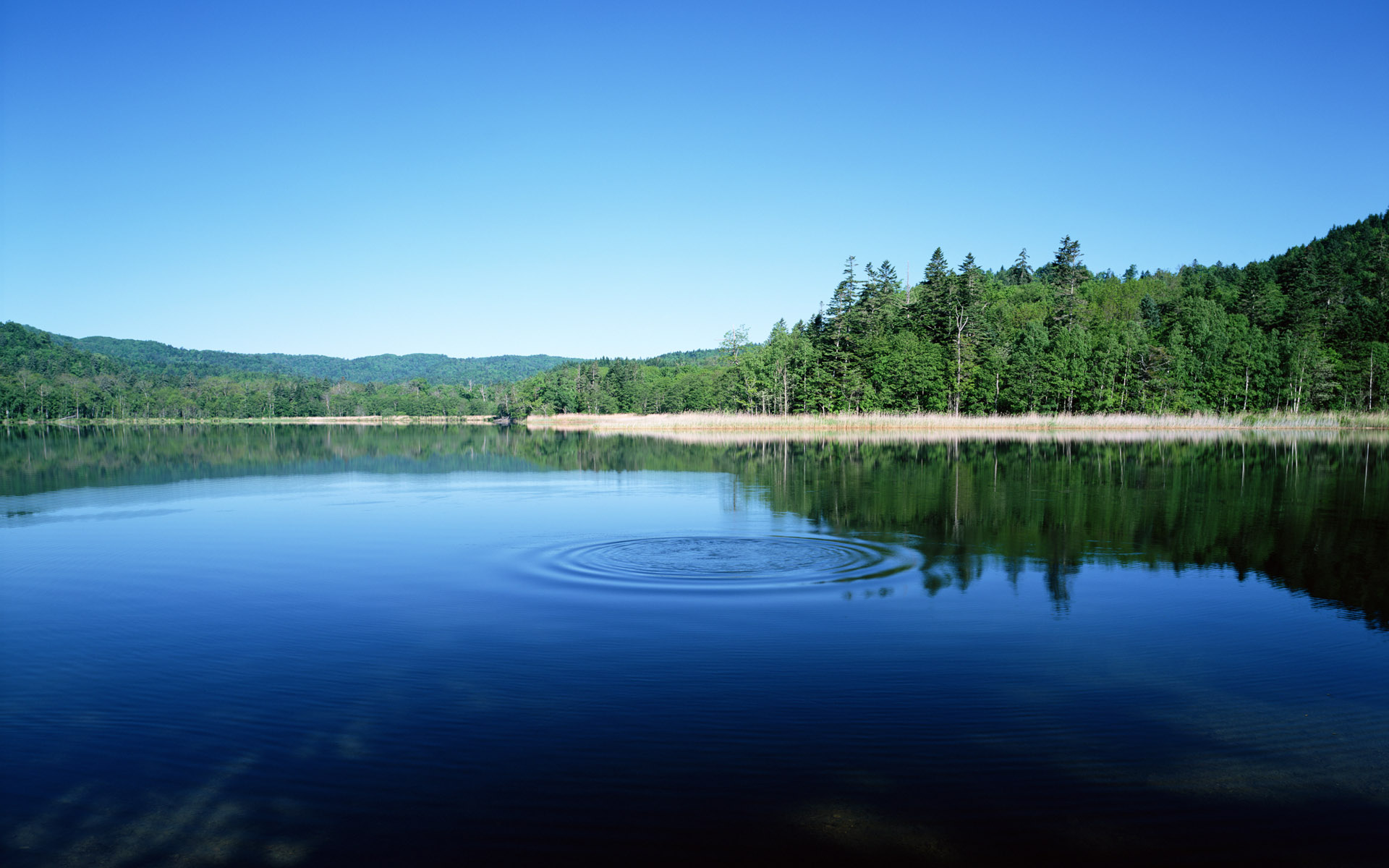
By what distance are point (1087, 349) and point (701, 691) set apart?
251 ft

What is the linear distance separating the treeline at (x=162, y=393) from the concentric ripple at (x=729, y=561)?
482 ft

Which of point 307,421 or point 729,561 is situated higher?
point 307,421

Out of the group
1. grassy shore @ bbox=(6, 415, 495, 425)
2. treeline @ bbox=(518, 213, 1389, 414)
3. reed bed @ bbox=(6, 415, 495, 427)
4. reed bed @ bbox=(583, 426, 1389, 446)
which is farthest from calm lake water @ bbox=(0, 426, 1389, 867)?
reed bed @ bbox=(6, 415, 495, 427)

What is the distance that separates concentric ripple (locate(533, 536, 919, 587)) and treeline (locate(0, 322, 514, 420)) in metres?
147

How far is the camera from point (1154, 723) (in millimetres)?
6250

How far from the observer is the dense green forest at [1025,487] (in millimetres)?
12891

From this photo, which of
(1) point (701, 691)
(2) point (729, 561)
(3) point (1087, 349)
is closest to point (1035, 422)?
(3) point (1087, 349)

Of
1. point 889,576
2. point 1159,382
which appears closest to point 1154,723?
point 889,576

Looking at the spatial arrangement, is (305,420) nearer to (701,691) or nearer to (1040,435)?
(1040,435)

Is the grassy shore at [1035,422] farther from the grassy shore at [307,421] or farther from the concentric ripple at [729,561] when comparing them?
the grassy shore at [307,421]

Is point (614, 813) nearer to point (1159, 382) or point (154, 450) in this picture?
point (154, 450)

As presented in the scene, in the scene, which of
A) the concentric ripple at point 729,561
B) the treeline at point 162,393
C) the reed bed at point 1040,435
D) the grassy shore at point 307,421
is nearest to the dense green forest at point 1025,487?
the concentric ripple at point 729,561

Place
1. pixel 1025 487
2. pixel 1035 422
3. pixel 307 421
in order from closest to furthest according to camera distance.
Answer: pixel 1025 487 → pixel 1035 422 → pixel 307 421

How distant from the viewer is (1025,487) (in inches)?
912
